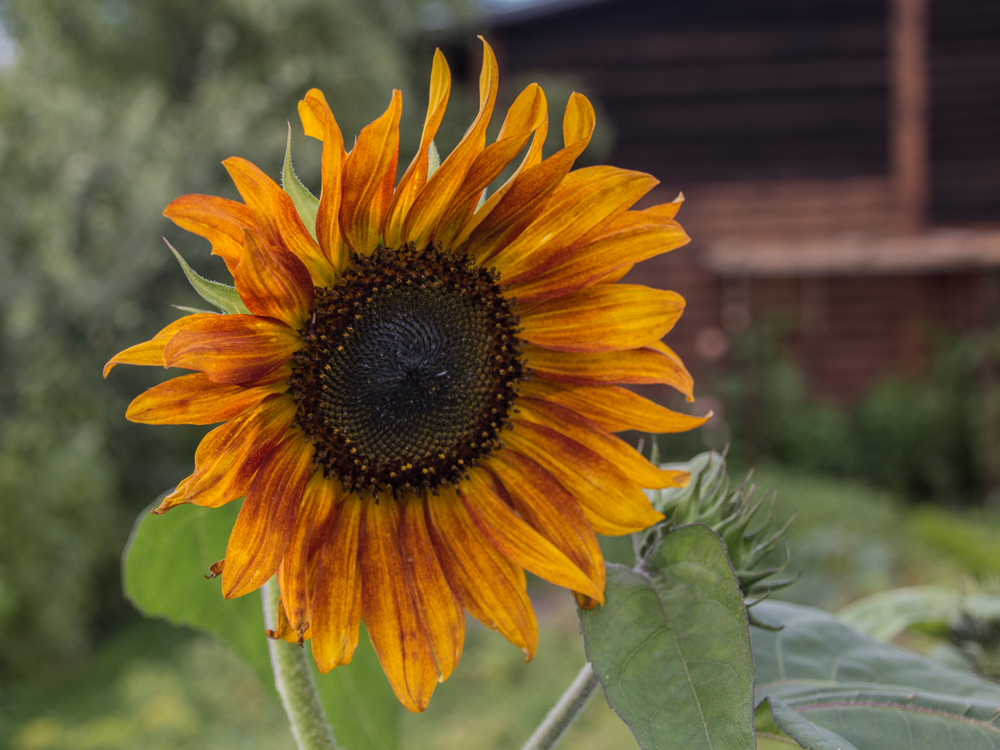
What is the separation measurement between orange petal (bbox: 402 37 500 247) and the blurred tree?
130 inches

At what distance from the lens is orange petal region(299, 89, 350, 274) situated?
0.47m

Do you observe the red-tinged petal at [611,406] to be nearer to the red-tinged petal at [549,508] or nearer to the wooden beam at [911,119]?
the red-tinged petal at [549,508]

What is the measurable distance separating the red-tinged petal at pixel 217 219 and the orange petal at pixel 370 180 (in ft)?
0.22

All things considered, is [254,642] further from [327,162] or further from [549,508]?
[327,162]

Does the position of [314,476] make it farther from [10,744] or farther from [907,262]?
[907,262]

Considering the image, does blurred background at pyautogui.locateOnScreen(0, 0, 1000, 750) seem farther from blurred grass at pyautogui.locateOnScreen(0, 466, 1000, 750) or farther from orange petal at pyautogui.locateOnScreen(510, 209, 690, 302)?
orange petal at pyautogui.locateOnScreen(510, 209, 690, 302)

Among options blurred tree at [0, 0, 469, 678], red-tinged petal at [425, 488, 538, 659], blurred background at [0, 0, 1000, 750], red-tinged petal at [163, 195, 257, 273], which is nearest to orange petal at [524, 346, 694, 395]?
red-tinged petal at [425, 488, 538, 659]

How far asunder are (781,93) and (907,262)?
2.05 metres

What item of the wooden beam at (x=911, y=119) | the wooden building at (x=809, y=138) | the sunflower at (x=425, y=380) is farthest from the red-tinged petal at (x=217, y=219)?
the wooden beam at (x=911, y=119)

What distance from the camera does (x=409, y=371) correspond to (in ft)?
1.96

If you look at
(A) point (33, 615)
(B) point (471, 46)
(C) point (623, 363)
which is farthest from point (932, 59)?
(C) point (623, 363)

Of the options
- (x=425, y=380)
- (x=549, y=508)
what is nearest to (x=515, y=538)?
(x=549, y=508)

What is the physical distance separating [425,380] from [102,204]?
18.8ft

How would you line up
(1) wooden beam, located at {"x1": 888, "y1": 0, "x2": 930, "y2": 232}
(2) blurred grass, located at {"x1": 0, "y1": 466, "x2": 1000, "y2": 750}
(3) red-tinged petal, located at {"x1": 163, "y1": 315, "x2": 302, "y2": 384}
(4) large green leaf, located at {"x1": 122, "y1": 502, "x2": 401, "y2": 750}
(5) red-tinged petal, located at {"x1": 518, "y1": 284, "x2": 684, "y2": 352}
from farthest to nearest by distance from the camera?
(1) wooden beam, located at {"x1": 888, "y1": 0, "x2": 930, "y2": 232} < (2) blurred grass, located at {"x1": 0, "y1": 466, "x2": 1000, "y2": 750} < (4) large green leaf, located at {"x1": 122, "y1": 502, "x2": 401, "y2": 750} < (5) red-tinged petal, located at {"x1": 518, "y1": 284, "x2": 684, "y2": 352} < (3) red-tinged petal, located at {"x1": 163, "y1": 315, "x2": 302, "y2": 384}
